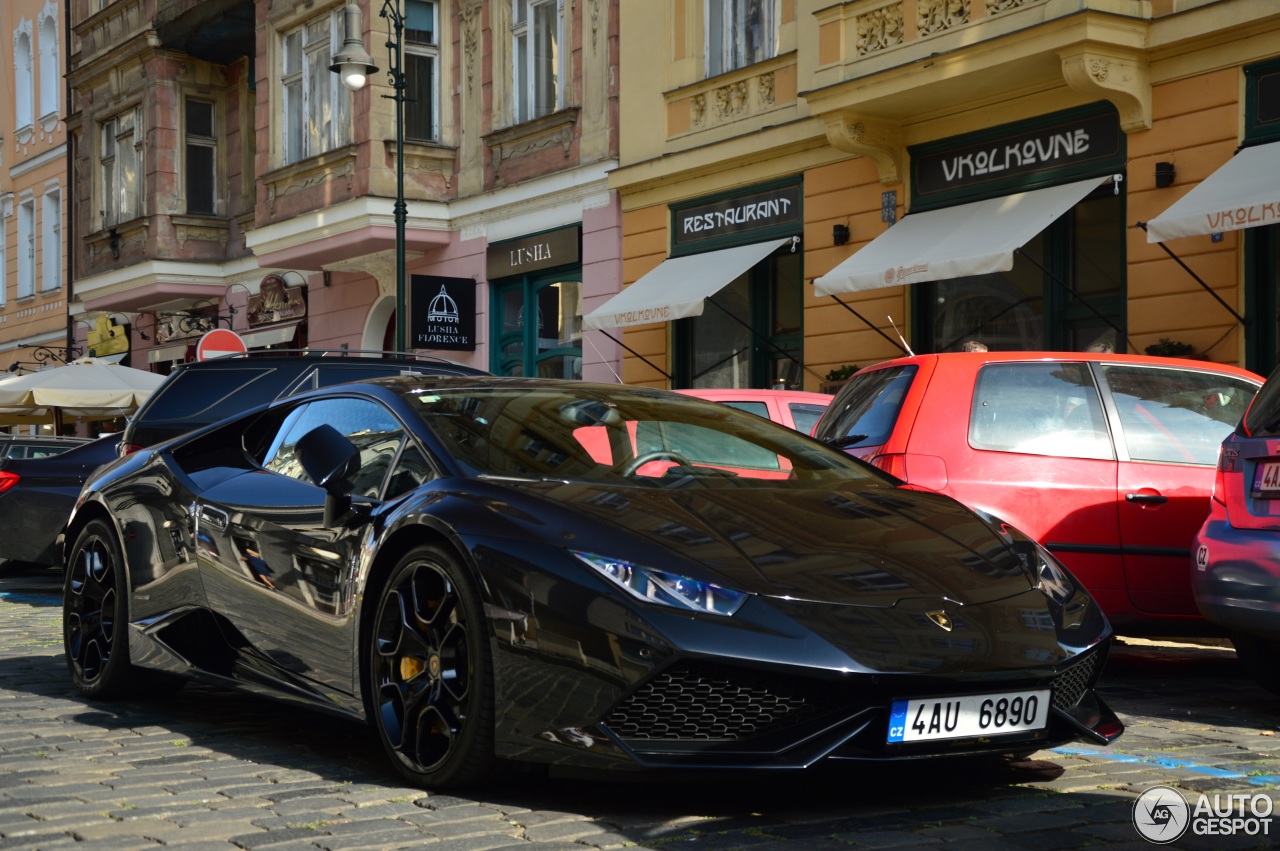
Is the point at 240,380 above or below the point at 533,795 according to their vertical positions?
above

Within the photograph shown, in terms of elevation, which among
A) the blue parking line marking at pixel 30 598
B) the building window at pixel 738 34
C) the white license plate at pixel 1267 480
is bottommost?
the blue parking line marking at pixel 30 598

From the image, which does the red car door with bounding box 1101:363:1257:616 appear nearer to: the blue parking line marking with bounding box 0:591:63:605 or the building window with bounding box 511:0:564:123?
the blue parking line marking with bounding box 0:591:63:605

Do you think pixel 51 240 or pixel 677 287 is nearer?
pixel 677 287

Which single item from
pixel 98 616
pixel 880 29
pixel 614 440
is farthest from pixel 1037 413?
pixel 880 29

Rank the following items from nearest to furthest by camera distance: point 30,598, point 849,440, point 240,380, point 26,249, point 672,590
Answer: point 672,590 < point 849,440 < point 240,380 < point 30,598 < point 26,249

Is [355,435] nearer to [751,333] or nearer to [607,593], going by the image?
[607,593]

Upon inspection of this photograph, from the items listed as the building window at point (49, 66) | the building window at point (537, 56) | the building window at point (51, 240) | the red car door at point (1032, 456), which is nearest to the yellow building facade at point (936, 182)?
the building window at point (537, 56)

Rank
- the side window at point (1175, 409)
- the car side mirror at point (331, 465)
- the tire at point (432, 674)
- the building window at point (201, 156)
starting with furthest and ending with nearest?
the building window at point (201, 156), the side window at point (1175, 409), the car side mirror at point (331, 465), the tire at point (432, 674)

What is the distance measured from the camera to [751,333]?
1941cm

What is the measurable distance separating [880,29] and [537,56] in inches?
285

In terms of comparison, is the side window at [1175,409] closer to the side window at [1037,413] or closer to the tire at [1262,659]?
the side window at [1037,413]

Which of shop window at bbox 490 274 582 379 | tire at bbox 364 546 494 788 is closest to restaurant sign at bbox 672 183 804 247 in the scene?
shop window at bbox 490 274 582 379

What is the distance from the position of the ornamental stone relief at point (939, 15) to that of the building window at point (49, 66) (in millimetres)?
26989

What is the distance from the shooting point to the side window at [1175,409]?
800cm
